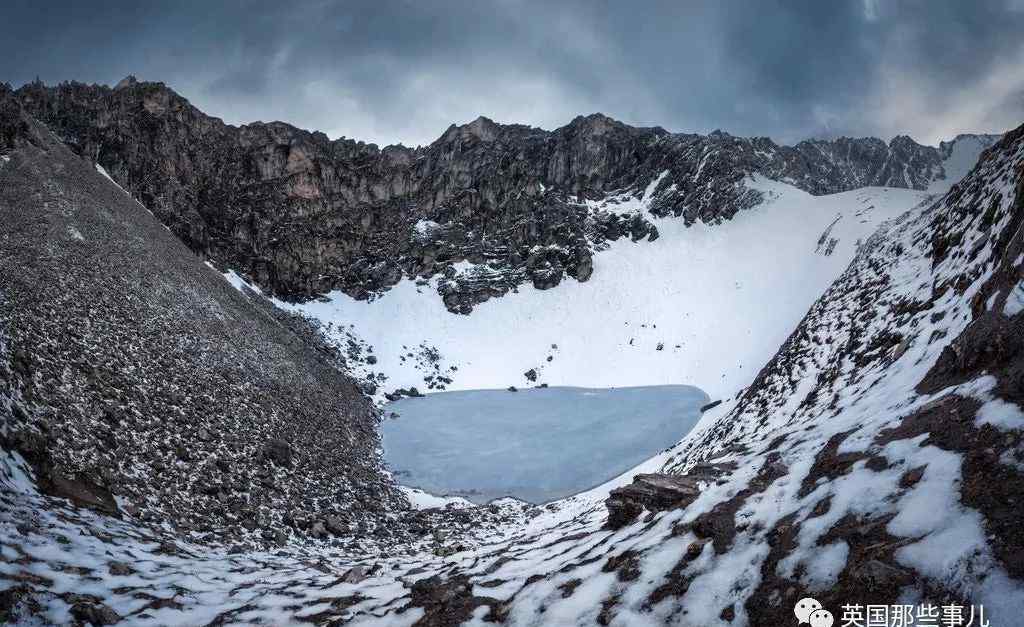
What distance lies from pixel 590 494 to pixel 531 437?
32.6 feet

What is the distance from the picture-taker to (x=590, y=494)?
58.7ft

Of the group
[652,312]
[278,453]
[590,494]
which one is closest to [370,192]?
[652,312]

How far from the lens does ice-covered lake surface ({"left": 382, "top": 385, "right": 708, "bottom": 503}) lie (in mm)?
21094

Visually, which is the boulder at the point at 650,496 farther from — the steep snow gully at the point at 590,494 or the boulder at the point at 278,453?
the boulder at the point at 278,453

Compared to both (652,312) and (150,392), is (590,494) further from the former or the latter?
(652,312)

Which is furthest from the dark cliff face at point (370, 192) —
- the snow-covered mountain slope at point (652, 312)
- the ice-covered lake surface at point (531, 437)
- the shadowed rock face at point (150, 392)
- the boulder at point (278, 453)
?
the boulder at point (278, 453)

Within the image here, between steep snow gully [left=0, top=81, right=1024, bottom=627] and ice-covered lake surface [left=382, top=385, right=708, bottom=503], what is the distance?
84.2 inches

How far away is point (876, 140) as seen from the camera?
484 ft

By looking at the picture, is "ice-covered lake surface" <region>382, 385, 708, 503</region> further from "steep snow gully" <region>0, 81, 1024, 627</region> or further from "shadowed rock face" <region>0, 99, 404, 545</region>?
"shadowed rock face" <region>0, 99, 404, 545</region>

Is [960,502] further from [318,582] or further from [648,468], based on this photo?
[648,468]

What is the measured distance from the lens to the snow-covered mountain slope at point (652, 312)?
39.1m

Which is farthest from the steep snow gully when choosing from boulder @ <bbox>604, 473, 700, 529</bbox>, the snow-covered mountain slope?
the snow-covered mountain slope

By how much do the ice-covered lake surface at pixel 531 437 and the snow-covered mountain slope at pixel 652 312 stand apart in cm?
434

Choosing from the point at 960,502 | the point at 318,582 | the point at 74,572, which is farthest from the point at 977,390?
the point at 74,572
